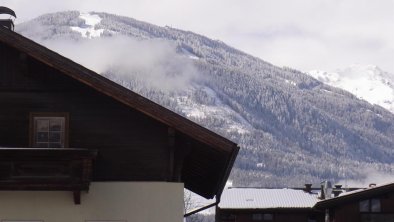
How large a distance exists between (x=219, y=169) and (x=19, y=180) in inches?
259

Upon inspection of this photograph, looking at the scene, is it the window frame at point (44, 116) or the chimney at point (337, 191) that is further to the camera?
the chimney at point (337, 191)

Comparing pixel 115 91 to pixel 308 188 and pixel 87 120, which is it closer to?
pixel 87 120

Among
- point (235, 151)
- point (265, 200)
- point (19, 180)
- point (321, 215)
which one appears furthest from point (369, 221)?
point (19, 180)

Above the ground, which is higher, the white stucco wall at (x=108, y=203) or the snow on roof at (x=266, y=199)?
the snow on roof at (x=266, y=199)

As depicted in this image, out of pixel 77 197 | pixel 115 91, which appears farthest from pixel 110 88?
pixel 77 197

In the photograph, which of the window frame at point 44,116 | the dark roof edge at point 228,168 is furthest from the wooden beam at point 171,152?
the window frame at point 44,116

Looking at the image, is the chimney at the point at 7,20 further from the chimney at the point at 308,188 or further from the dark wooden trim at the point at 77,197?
the chimney at the point at 308,188

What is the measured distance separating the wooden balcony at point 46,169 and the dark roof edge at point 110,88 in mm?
1842

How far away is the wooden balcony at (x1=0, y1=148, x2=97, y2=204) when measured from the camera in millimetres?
20781

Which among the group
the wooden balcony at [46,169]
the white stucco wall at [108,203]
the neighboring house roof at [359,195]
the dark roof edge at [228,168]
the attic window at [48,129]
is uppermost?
the neighboring house roof at [359,195]

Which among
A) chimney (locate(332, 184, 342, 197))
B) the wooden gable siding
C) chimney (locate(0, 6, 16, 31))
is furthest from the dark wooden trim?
chimney (locate(332, 184, 342, 197))

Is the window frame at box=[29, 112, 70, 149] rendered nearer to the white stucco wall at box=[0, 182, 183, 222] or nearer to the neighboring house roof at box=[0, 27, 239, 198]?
the neighboring house roof at box=[0, 27, 239, 198]

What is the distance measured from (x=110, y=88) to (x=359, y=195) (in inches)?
1025

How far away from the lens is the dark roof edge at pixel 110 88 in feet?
71.0
